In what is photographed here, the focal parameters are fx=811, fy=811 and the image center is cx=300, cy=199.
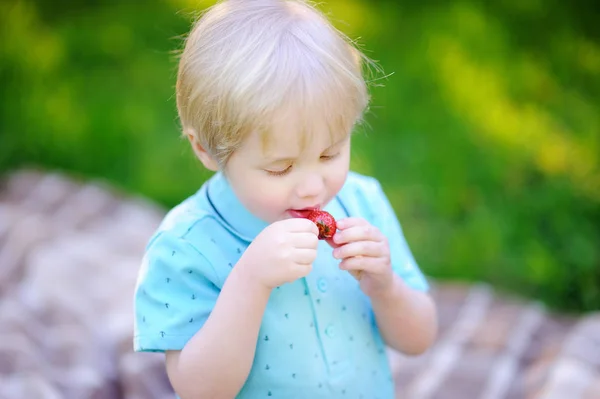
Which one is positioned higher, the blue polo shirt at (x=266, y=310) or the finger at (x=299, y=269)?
the finger at (x=299, y=269)

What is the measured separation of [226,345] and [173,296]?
153mm

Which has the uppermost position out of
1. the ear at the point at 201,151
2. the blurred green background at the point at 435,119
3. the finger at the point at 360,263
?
the ear at the point at 201,151

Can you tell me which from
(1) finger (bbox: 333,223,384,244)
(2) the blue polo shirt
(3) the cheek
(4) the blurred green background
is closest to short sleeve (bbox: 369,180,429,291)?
(2) the blue polo shirt

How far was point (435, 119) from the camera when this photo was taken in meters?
3.80

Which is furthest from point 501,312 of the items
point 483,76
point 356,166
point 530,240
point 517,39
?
point 517,39

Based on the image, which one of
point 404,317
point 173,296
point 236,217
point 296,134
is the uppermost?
point 296,134

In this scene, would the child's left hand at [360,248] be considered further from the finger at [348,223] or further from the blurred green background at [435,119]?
the blurred green background at [435,119]

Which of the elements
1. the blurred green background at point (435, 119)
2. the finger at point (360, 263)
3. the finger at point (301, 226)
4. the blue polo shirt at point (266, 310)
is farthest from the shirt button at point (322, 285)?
the blurred green background at point (435, 119)

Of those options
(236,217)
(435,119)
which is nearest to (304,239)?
(236,217)

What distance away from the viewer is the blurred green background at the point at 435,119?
10.4ft

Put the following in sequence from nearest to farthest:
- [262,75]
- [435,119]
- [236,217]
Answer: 1. [262,75]
2. [236,217]
3. [435,119]

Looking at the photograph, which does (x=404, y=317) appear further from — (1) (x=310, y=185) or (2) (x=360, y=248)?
(1) (x=310, y=185)

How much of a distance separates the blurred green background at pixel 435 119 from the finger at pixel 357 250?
175cm

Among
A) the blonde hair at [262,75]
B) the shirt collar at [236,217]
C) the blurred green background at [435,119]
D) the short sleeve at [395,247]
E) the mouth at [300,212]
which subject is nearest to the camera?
the blonde hair at [262,75]
